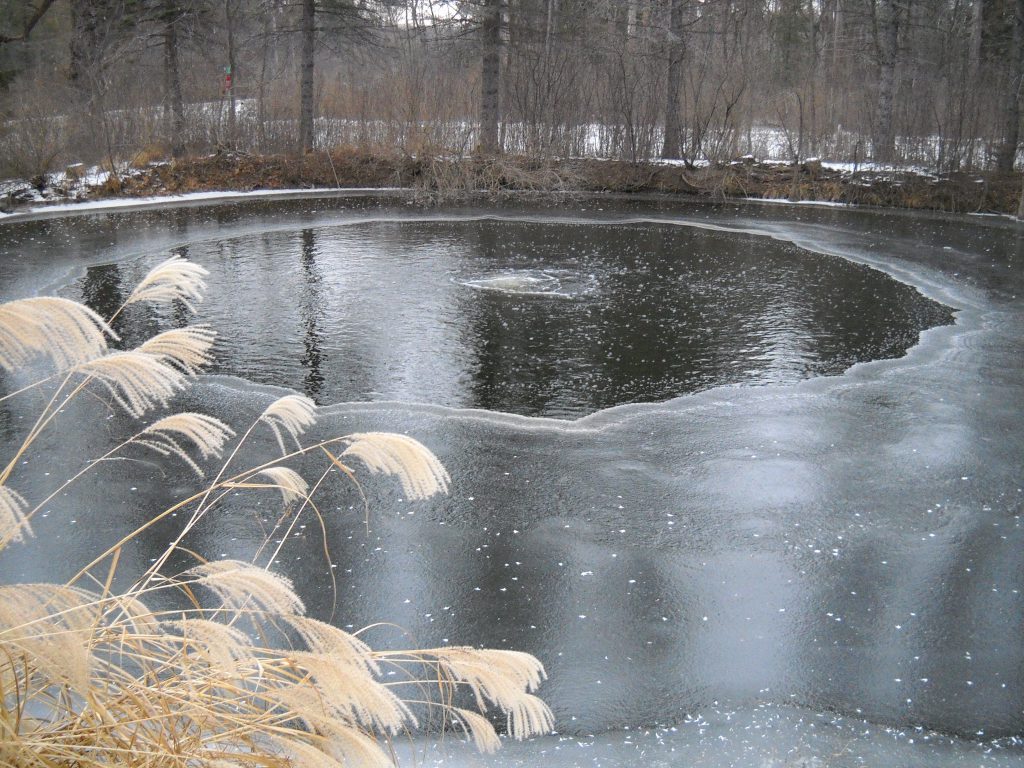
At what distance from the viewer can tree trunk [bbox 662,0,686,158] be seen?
842 inches

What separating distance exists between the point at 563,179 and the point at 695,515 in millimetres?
16317

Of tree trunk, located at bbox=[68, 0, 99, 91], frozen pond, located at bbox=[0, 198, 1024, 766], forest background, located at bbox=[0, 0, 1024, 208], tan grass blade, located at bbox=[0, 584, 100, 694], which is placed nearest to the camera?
tan grass blade, located at bbox=[0, 584, 100, 694]

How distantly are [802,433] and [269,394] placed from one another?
3.91 metres

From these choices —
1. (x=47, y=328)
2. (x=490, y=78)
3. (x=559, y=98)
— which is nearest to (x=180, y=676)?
(x=47, y=328)

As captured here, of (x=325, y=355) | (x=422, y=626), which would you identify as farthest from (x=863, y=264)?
(x=422, y=626)

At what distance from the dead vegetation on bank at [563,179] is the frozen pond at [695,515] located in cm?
837

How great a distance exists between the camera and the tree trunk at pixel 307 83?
21.8 meters

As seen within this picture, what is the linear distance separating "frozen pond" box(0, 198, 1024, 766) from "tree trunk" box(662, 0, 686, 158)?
11.4 m

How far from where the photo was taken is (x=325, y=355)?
819 centimetres

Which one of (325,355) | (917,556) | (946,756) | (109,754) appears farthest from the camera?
(325,355)

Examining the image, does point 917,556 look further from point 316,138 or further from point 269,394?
point 316,138

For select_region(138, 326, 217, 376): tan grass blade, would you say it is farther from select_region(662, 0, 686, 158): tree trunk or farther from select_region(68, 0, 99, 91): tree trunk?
select_region(662, 0, 686, 158): tree trunk

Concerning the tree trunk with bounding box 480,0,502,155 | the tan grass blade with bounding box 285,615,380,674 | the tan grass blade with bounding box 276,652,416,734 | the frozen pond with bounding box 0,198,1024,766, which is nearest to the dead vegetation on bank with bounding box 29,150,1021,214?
the tree trunk with bounding box 480,0,502,155

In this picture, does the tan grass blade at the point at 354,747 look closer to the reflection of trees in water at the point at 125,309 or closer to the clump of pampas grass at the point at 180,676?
the clump of pampas grass at the point at 180,676
